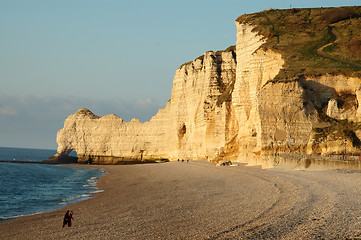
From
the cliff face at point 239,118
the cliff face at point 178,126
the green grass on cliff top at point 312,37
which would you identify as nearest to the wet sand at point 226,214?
the cliff face at point 239,118

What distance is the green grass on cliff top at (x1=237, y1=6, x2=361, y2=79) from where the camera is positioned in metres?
36.7

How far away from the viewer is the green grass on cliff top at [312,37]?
3666 cm

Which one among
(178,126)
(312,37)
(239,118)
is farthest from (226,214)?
(178,126)

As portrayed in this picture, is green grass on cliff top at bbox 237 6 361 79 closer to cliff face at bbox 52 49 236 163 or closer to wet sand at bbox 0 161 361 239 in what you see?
cliff face at bbox 52 49 236 163

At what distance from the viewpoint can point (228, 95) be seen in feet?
172

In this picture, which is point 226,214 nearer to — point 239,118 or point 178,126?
point 239,118

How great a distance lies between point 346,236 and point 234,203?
6.90m

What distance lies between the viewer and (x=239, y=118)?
145ft

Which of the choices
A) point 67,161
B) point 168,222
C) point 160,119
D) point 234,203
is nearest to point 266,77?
point 234,203

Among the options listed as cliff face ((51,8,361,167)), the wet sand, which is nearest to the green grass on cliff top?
cliff face ((51,8,361,167))

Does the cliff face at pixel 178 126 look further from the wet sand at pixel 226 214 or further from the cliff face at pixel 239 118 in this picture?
the wet sand at pixel 226 214

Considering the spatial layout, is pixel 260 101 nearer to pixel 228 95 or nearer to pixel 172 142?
pixel 228 95

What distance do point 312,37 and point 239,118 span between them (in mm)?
11759

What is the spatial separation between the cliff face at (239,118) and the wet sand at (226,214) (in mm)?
8746
